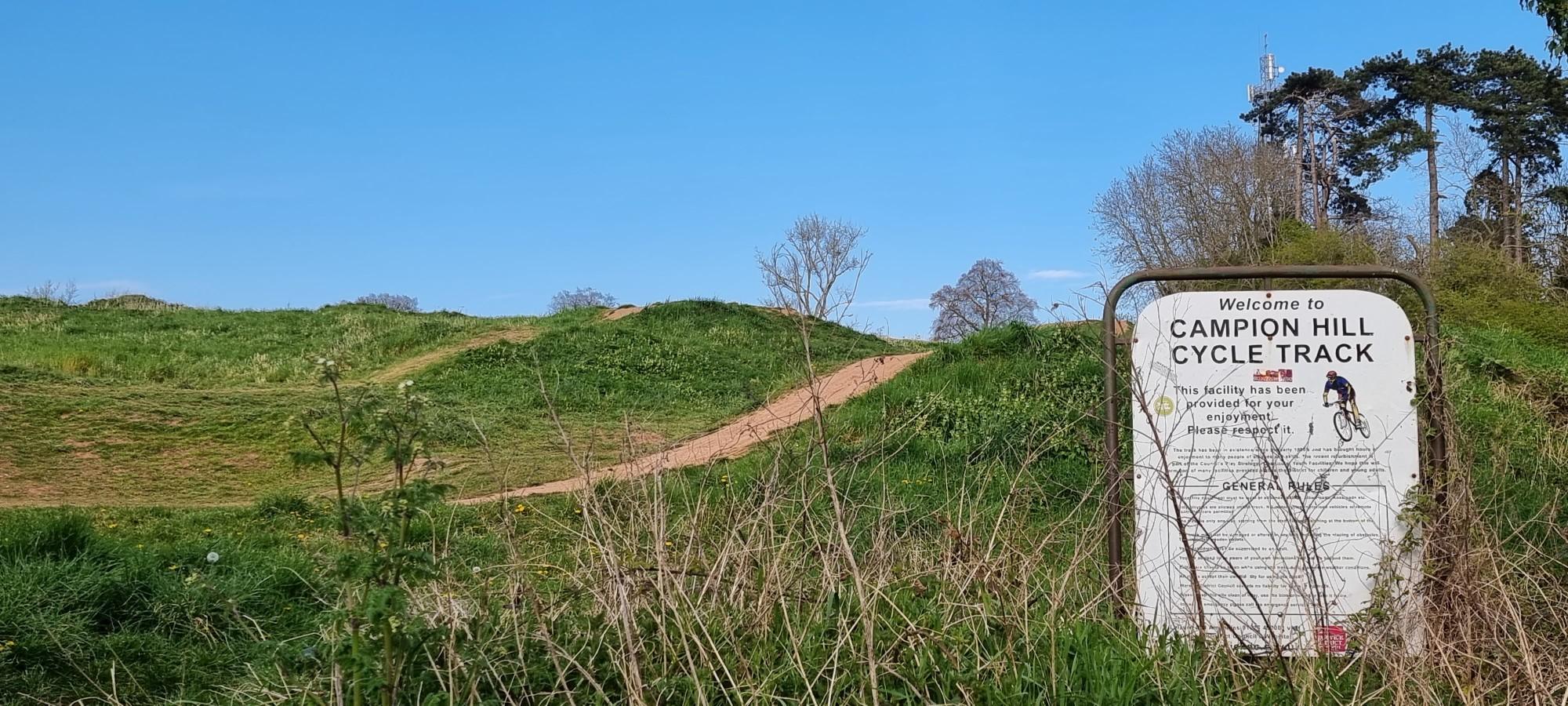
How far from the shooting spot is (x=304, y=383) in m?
14.8

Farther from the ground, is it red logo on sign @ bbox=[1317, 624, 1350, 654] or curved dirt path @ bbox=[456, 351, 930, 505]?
curved dirt path @ bbox=[456, 351, 930, 505]

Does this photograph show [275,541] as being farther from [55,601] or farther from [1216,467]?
[1216,467]

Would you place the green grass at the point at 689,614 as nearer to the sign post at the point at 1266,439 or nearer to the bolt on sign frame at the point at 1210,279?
the bolt on sign frame at the point at 1210,279

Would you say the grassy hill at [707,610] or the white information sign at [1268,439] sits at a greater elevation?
the white information sign at [1268,439]

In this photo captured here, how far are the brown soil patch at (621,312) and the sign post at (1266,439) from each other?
53.2 feet

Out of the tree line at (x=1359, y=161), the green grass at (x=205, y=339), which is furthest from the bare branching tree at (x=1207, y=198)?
the green grass at (x=205, y=339)

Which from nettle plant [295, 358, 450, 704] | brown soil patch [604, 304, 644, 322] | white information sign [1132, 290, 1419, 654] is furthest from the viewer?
brown soil patch [604, 304, 644, 322]

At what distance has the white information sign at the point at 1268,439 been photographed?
3828mm

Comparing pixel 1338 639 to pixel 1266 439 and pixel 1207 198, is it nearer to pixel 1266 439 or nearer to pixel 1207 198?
pixel 1266 439

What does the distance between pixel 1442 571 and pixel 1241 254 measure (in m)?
20.6

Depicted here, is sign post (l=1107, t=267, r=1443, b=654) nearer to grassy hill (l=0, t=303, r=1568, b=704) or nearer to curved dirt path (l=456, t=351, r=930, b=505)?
grassy hill (l=0, t=303, r=1568, b=704)

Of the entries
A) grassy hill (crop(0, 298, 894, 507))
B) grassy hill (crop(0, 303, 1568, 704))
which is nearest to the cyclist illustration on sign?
grassy hill (crop(0, 303, 1568, 704))

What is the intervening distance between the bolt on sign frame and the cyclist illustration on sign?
239 mm

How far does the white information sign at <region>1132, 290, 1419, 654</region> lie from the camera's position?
3828 millimetres
